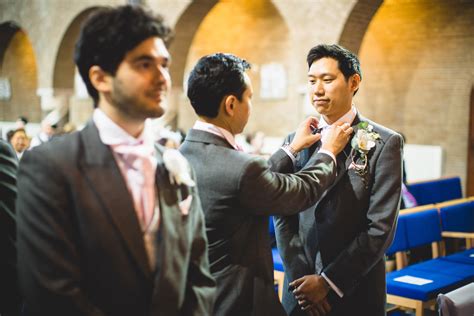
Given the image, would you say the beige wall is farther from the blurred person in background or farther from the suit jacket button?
the suit jacket button

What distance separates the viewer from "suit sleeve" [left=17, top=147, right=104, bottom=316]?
1.29 metres

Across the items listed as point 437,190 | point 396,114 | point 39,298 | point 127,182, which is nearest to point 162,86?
point 127,182

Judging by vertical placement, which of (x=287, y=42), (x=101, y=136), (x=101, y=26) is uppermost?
(x=287, y=42)

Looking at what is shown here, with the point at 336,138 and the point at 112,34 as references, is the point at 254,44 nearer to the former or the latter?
the point at 336,138

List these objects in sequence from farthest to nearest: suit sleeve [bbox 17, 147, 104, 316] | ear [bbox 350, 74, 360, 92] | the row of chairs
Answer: the row of chairs < ear [bbox 350, 74, 360, 92] < suit sleeve [bbox 17, 147, 104, 316]

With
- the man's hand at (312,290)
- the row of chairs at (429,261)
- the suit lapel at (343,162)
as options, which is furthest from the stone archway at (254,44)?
the man's hand at (312,290)

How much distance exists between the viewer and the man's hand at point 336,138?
6.67ft

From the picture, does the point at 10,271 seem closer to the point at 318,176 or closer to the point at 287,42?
the point at 318,176

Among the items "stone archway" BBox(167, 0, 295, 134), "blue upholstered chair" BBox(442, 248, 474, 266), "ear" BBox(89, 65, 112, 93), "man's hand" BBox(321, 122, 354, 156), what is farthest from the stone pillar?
"ear" BBox(89, 65, 112, 93)

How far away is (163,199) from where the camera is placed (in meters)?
1.46

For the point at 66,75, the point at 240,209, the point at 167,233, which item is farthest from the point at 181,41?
the point at 167,233

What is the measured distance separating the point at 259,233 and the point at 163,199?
497mm

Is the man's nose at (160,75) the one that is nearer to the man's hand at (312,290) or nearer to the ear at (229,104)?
the ear at (229,104)

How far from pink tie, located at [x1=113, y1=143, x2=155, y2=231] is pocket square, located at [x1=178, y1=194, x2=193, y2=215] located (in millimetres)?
90
